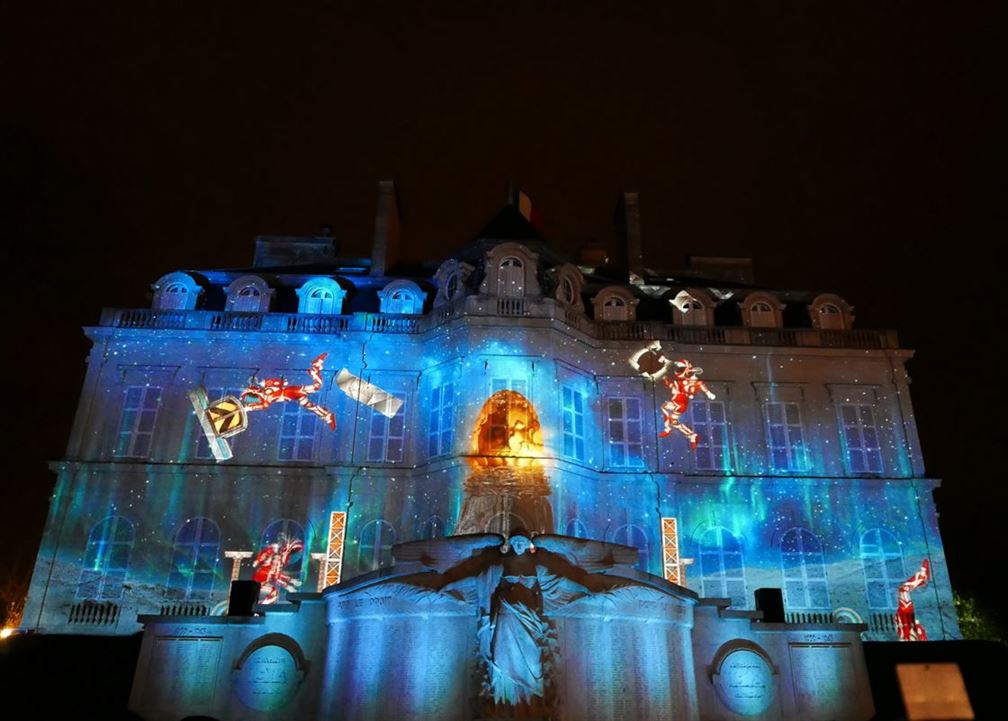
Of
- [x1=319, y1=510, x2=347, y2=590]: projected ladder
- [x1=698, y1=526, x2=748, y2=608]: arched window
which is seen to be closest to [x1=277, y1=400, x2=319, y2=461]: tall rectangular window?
[x1=319, y1=510, x2=347, y2=590]: projected ladder

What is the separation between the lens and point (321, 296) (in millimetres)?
25062

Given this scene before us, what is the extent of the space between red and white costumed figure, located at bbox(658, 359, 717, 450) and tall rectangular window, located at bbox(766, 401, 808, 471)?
1.93 metres

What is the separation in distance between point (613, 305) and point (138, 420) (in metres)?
14.9

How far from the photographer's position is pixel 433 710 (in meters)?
11.6

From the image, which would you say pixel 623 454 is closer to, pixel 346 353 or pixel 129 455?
pixel 346 353

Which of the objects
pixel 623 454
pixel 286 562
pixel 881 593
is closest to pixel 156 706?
pixel 286 562

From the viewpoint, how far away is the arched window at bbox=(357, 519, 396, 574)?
70.2 feet

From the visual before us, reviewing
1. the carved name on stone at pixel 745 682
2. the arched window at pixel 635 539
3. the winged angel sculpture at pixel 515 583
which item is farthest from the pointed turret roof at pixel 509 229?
the carved name on stone at pixel 745 682

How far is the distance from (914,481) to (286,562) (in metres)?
18.3

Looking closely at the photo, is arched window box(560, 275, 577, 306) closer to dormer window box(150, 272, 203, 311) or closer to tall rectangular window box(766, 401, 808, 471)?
tall rectangular window box(766, 401, 808, 471)

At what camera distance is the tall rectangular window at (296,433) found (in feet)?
74.5

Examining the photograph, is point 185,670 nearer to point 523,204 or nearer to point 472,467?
point 472,467

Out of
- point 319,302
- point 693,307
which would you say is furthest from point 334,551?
point 693,307

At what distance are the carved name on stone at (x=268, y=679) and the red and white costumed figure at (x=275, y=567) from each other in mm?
7146
